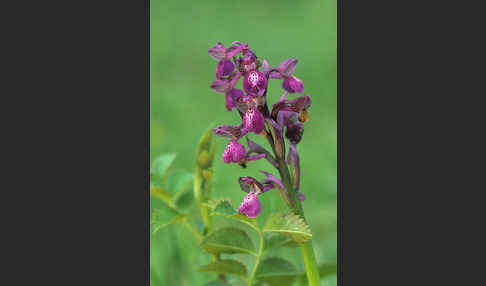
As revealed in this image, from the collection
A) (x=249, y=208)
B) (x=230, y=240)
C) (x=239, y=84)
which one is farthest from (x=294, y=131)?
(x=239, y=84)

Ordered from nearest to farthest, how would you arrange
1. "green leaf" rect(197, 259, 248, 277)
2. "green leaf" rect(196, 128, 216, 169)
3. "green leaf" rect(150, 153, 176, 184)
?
"green leaf" rect(197, 259, 248, 277)
"green leaf" rect(196, 128, 216, 169)
"green leaf" rect(150, 153, 176, 184)

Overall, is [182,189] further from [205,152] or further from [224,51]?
[224,51]

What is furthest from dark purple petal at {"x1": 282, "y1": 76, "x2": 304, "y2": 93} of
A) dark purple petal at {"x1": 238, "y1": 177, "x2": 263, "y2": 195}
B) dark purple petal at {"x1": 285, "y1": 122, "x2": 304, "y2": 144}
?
dark purple petal at {"x1": 238, "y1": 177, "x2": 263, "y2": 195}

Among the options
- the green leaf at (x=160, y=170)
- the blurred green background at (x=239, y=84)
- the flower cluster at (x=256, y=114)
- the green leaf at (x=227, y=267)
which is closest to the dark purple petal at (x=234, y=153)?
the flower cluster at (x=256, y=114)

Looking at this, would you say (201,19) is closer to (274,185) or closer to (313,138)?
(313,138)

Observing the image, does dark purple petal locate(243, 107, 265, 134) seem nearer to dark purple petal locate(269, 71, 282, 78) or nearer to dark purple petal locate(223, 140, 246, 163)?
dark purple petal locate(223, 140, 246, 163)

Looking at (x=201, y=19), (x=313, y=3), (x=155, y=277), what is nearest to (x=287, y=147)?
(x=155, y=277)
